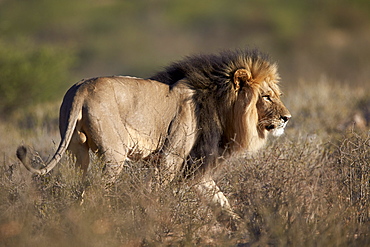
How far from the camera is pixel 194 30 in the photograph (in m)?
39.4

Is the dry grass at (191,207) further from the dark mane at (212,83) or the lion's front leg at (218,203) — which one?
the dark mane at (212,83)

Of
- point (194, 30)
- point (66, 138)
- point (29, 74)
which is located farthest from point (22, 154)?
point (194, 30)

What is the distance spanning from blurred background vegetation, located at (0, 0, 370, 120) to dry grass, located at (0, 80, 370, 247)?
2616 centimetres

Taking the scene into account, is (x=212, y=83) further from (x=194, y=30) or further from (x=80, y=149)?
(x=194, y=30)

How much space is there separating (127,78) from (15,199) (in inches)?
55.3

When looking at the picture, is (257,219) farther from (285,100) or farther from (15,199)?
(285,100)

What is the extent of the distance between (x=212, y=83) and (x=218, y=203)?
1.38m

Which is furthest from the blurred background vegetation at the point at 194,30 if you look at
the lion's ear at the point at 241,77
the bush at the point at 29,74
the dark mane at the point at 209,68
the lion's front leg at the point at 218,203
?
the lion's front leg at the point at 218,203

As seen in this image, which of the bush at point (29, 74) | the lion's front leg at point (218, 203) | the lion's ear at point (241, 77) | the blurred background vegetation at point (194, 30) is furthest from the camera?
the blurred background vegetation at point (194, 30)

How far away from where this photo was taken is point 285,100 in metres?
11.0

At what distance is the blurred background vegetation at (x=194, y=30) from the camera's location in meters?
35.0

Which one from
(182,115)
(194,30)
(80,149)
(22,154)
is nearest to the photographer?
(22,154)

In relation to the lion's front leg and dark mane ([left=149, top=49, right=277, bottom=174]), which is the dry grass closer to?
the lion's front leg

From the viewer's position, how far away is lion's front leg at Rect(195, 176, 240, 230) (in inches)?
198
